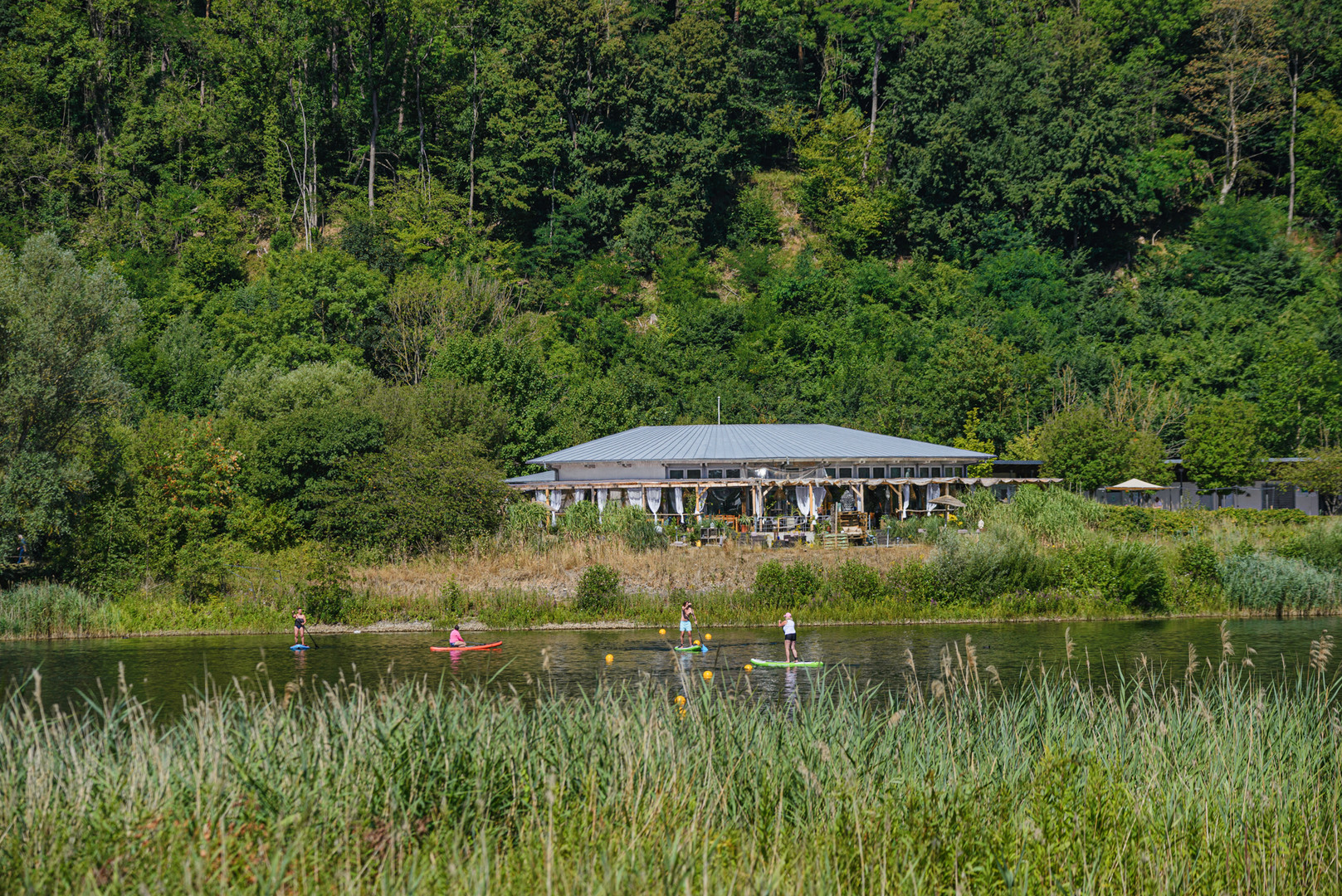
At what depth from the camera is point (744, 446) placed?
157 ft

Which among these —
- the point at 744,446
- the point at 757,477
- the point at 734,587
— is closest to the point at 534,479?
the point at 744,446

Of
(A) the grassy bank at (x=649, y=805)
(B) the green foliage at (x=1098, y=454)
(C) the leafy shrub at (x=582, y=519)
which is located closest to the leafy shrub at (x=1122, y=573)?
(B) the green foliage at (x=1098, y=454)

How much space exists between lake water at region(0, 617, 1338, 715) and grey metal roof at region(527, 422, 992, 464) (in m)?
13.9

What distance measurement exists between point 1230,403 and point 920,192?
3101 centimetres

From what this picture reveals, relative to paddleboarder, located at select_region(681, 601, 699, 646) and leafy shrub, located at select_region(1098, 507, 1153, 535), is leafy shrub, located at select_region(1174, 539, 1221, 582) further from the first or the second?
paddleboarder, located at select_region(681, 601, 699, 646)

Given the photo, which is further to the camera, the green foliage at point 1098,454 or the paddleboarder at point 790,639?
the green foliage at point 1098,454

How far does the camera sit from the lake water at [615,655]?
23250mm

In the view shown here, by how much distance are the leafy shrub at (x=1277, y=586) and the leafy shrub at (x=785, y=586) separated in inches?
513

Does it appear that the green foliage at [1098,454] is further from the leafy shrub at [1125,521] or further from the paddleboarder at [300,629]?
the paddleboarder at [300,629]

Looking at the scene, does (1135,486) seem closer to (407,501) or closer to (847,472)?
(847,472)

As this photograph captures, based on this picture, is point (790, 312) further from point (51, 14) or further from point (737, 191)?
point (51, 14)

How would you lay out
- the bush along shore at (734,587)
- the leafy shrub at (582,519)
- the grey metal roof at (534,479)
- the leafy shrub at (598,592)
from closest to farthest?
the bush along shore at (734,587) → the leafy shrub at (598,592) → the leafy shrub at (582,519) → the grey metal roof at (534,479)

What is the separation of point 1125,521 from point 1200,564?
498 centimetres

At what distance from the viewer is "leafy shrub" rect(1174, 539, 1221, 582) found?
36.4 metres
